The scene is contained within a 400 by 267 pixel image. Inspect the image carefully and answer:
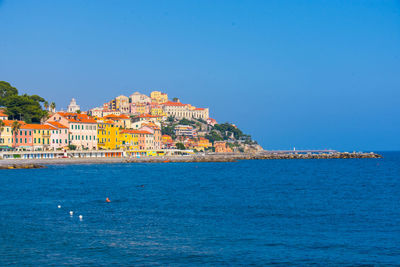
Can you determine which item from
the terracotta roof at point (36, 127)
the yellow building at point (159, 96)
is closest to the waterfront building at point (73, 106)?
the yellow building at point (159, 96)

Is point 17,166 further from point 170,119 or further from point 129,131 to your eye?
point 170,119

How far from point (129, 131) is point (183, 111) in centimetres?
7988

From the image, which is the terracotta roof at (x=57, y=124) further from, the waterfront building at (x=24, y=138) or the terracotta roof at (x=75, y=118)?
the waterfront building at (x=24, y=138)

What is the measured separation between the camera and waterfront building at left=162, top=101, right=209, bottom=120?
177375 mm

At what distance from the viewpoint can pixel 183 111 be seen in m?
182

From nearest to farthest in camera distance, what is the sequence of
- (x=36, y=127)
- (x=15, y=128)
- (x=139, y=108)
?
(x=15, y=128), (x=36, y=127), (x=139, y=108)

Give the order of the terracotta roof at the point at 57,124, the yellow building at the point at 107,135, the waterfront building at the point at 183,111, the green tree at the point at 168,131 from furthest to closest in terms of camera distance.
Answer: the waterfront building at the point at 183,111 < the green tree at the point at 168,131 < the yellow building at the point at 107,135 < the terracotta roof at the point at 57,124

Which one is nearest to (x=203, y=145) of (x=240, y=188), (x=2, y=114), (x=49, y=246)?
(x=2, y=114)

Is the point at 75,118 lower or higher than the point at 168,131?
lower

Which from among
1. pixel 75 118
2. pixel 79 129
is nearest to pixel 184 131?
pixel 75 118

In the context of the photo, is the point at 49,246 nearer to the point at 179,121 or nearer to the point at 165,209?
the point at 165,209

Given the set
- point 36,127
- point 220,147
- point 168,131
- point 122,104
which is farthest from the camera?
point 122,104

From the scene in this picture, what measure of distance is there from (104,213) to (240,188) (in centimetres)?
1683

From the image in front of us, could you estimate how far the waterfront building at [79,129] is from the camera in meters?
86.4
